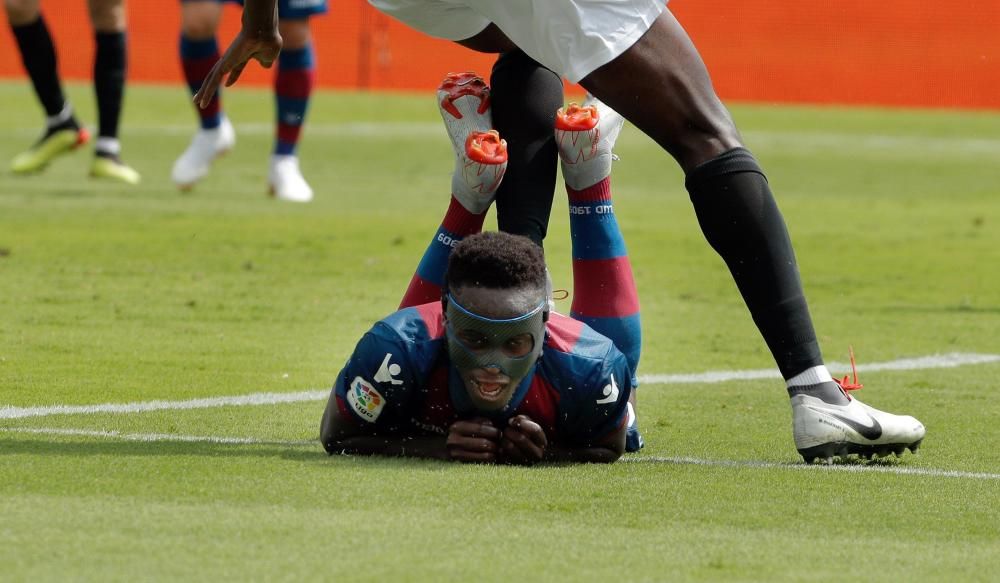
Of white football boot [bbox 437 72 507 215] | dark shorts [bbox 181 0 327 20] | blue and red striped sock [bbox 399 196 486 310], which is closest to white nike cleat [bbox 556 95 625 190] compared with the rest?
white football boot [bbox 437 72 507 215]

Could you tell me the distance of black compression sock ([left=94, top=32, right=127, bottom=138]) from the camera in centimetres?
1216

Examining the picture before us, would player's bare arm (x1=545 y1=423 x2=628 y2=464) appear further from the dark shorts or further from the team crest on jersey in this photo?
the dark shorts

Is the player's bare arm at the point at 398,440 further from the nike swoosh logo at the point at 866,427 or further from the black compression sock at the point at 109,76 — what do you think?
the black compression sock at the point at 109,76

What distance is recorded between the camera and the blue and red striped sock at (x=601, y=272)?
5008mm

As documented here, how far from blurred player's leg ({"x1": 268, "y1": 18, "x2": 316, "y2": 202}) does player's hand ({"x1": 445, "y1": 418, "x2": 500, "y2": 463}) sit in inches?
322

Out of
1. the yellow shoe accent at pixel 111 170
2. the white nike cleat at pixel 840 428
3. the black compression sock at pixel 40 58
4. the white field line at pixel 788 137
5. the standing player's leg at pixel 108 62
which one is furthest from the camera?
the white field line at pixel 788 137

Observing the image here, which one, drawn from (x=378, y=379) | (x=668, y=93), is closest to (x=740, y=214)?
(x=668, y=93)

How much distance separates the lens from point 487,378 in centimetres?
418

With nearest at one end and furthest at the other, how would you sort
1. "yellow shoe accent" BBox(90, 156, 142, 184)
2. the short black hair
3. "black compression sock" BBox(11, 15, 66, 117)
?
1. the short black hair
2. "black compression sock" BBox(11, 15, 66, 117)
3. "yellow shoe accent" BBox(90, 156, 142, 184)

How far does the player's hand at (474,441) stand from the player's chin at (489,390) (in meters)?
0.06

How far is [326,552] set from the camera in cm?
320

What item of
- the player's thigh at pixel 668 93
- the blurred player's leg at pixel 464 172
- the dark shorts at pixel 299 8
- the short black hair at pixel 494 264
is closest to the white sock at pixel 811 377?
the player's thigh at pixel 668 93

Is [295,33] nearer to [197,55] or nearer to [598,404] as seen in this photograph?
[197,55]

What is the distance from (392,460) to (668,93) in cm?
110
